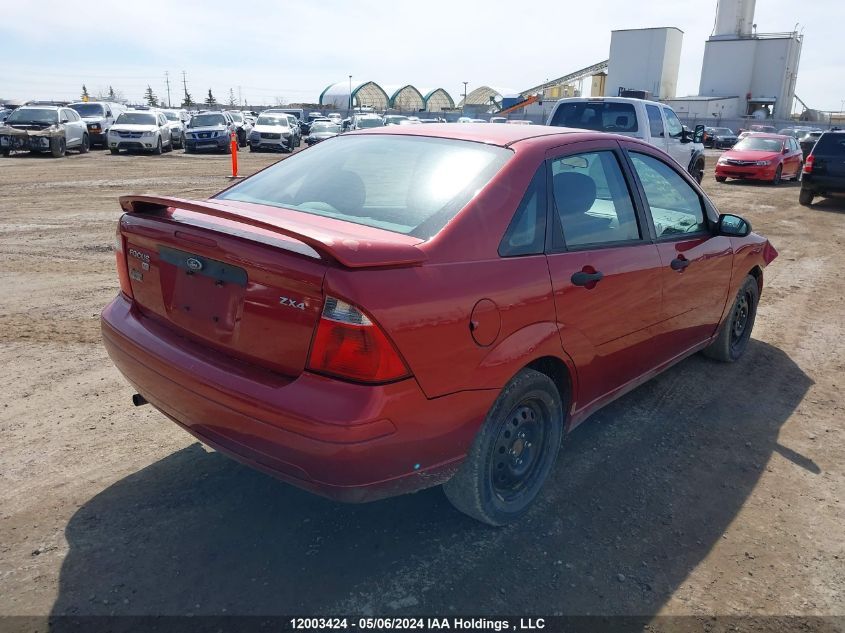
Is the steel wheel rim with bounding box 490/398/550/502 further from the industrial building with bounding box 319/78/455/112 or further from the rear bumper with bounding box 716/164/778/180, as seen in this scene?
the industrial building with bounding box 319/78/455/112

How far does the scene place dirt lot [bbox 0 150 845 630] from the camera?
2568 mm

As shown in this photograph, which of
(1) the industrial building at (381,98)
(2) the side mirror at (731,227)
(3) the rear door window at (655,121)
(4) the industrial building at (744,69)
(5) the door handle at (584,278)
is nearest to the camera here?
(5) the door handle at (584,278)

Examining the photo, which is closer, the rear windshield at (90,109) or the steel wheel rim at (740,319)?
the steel wheel rim at (740,319)

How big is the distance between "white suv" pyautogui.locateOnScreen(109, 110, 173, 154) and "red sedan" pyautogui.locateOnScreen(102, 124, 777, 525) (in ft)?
79.4

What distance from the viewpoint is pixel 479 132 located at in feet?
10.9

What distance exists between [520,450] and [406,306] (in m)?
1.12

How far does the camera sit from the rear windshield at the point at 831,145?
1467cm

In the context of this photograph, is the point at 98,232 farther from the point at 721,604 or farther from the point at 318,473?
the point at 721,604

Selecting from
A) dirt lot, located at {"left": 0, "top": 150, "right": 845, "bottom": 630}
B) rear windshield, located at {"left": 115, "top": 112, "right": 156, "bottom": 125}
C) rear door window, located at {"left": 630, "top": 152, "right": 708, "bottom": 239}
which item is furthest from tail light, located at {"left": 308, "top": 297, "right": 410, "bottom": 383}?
rear windshield, located at {"left": 115, "top": 112, "right": 156, "bottom": 125}

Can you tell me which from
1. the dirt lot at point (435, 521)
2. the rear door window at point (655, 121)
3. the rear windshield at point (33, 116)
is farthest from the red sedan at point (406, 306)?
the rear windshield at point (33, 116)

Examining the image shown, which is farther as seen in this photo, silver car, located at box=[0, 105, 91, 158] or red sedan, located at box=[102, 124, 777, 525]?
silver car, located at box=[0, 105, 91, 158]

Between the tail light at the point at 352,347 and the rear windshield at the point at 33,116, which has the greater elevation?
the rear windshield at the point at 33,116

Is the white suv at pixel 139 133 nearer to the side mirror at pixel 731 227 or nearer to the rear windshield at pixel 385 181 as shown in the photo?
the rear windshield at pixel 385 181

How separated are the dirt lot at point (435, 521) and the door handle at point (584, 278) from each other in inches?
42.6
